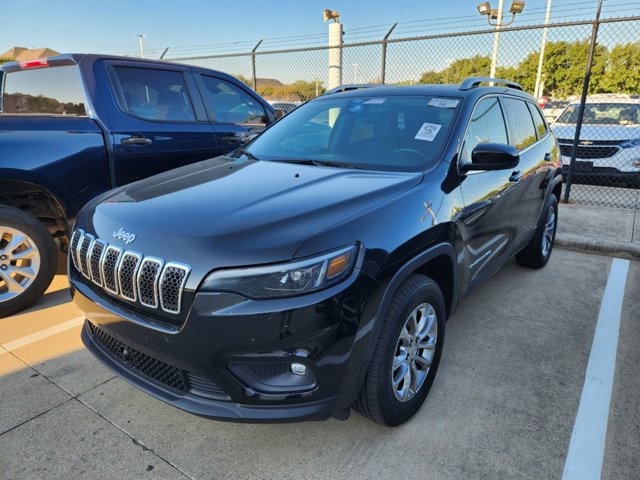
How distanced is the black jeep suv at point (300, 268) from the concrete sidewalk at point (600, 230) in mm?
2853

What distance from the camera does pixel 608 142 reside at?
25.2ft

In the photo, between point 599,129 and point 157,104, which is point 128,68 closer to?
point 157,104

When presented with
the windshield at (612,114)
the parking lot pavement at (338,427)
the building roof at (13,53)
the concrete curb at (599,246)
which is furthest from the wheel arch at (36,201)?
the building roof at (13,53)

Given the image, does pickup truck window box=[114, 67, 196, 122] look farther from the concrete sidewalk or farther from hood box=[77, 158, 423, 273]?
the concrete sidewalk

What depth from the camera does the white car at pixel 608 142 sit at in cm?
747

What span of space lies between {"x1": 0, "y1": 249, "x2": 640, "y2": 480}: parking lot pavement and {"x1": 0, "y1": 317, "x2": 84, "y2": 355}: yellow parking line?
1 centimetres

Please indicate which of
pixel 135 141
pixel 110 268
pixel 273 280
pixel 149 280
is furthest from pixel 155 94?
pixel 273 280

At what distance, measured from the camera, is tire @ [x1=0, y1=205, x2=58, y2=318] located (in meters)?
3.40

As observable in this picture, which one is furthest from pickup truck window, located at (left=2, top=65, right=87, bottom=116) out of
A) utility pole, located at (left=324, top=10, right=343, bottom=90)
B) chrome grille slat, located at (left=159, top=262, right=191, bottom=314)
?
utility pole, located at (left=324, top=10, right=343, bottom=90)

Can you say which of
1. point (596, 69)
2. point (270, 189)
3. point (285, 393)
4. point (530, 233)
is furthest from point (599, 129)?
point (596, 69)

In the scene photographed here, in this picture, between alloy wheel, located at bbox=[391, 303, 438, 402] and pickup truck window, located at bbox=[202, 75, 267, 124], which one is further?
pickup truck window, located at bbox=[202, 75, 267, 124]

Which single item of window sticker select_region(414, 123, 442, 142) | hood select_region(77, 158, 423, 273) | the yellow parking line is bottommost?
the yellow parking line

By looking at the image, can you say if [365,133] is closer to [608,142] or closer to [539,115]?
[539,115]

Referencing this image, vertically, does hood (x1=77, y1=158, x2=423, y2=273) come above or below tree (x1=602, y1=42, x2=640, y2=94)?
below
